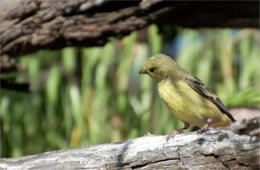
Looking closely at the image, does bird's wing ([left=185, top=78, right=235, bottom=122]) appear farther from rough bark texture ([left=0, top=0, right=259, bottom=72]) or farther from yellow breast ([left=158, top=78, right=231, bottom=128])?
rough bark texture ([left=0, top=0, right=259, bottom=72])

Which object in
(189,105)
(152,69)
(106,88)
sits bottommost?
(106,88)

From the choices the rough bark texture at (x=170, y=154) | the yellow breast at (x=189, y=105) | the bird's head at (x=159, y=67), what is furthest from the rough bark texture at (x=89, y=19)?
the rough bark texture at (x=170, y=154)

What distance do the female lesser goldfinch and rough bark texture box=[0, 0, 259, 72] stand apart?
54 cm

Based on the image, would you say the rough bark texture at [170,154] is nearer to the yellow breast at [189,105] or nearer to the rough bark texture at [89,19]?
the yellow breast at [189,105]

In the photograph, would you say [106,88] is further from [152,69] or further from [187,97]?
[187,97]

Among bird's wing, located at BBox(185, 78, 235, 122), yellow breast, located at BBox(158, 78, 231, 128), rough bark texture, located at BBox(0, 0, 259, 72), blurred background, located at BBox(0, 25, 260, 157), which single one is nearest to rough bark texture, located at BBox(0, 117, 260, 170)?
Answer: yellow breast, located at BBox(158, 78, 231, 128)

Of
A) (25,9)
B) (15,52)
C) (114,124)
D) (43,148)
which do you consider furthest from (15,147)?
(25,9)

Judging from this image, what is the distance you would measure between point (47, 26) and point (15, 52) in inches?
12.5

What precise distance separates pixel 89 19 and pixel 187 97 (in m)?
1.07

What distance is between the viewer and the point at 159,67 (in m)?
4.44

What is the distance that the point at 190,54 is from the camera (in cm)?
673

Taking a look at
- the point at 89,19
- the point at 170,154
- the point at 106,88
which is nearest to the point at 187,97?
the point at 170,154

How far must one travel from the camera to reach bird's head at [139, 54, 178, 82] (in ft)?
14.4

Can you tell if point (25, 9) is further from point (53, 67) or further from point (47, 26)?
point (53, 67)
